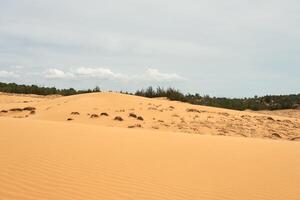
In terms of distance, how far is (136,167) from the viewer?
624 cm

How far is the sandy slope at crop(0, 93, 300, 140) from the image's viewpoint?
13.2 metres

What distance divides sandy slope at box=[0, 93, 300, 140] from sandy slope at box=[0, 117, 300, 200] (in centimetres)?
403

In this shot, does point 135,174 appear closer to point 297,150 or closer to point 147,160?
point 147,160

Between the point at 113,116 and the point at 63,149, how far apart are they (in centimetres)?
729

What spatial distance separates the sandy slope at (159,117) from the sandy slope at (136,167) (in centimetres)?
403

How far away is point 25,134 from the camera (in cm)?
807

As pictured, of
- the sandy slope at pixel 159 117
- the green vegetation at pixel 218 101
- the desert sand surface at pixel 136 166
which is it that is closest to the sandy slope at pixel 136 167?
the desert sand surface at pixel 136 166

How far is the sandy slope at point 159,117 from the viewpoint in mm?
13172

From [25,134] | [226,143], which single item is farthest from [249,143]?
[25,134]

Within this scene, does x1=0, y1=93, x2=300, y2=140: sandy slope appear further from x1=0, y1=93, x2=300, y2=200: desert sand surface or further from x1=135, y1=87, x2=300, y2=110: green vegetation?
x1=135, y1=87, x2=300, y2=110: green vegetation

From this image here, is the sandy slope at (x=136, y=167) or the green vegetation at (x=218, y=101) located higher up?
the green vegetation at (x=218, y=101)

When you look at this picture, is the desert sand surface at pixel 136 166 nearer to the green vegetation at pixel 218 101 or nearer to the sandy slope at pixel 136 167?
the sandy slope at pixel 136 167

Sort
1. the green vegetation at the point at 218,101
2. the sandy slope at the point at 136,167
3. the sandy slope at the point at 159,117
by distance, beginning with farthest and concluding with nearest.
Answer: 1. the green vegetation at the point at 218,101
2. the sandy slope at the point at 159,117
3. the sandy slope at the point at 136,167

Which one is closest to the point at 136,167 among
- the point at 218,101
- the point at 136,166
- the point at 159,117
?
the point at 136,166
